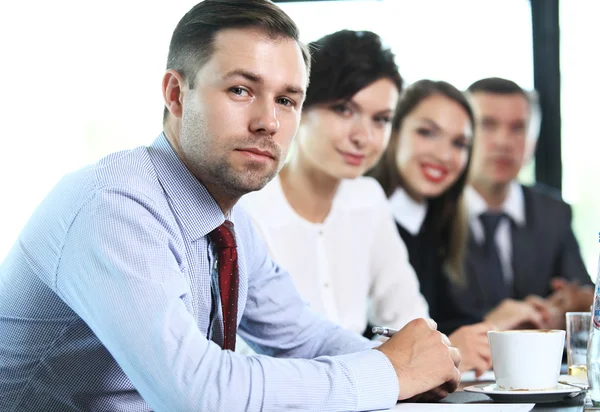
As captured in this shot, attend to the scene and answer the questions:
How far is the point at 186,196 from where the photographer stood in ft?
4.47

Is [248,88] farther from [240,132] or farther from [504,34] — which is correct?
[504,34]

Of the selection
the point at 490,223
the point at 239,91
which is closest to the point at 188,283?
the point at 239,91

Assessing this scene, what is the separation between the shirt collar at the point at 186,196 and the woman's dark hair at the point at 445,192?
182 cm

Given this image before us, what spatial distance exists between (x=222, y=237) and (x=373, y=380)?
0.40 metres

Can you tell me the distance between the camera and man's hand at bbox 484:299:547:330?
3.07 meters

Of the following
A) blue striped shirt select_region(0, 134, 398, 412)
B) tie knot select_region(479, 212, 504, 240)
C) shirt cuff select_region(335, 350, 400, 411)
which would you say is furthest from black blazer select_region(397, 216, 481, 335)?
shirt cuff select_region(335, 350, 400, 411)

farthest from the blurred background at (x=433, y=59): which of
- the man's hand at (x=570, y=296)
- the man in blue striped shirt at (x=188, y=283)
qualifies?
the man in blue striped shirt at (x=188, y=283)

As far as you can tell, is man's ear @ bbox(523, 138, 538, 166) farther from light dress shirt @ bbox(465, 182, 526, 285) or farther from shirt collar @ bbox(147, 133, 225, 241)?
shirt collar @ bbox(147, 133, 225, 241)

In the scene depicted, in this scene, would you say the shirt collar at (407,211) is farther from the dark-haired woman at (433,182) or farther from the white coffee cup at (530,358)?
the white coffee cup at (530,358)

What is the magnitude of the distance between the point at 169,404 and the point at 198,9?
75 cm

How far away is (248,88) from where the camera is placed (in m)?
1.38

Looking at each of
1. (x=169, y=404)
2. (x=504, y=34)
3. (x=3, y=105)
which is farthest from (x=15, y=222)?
(x=169, y=404)

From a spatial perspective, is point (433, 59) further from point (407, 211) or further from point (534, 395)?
point (534, 395)

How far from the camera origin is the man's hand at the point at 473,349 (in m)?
1.76
